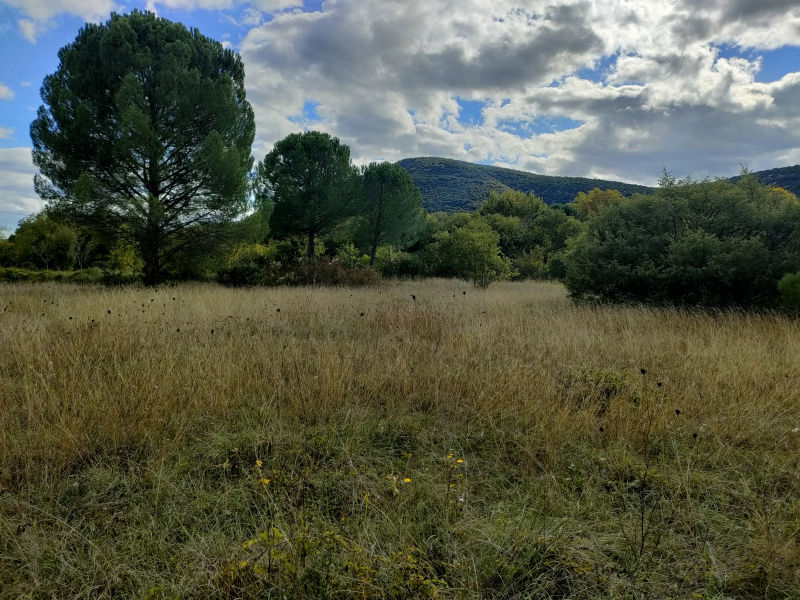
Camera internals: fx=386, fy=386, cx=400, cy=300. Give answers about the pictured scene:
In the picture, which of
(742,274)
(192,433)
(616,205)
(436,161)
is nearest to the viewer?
(192,433)

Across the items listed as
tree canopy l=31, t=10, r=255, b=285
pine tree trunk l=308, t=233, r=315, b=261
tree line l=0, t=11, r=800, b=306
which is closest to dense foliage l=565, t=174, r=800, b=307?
tree line l=0, t=11, r=800, b=306

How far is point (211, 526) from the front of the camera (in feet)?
6.86

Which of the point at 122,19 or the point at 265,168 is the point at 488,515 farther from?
the point at 265,168

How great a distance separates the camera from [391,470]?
268cm

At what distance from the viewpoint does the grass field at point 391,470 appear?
178 centimetres

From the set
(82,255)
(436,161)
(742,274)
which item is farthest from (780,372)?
(436,161)

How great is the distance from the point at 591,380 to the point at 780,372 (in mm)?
2269

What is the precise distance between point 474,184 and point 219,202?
9468cm

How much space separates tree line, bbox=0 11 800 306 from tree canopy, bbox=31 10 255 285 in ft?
0.13

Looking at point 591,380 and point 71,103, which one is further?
point 71,103

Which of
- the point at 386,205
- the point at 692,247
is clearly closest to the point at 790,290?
the point at 692,247

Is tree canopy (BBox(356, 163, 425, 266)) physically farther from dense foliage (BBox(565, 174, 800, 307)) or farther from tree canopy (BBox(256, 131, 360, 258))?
dense foliage (BBox(565, 174, 800, 307))

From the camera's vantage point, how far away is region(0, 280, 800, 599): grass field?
5.85 ft

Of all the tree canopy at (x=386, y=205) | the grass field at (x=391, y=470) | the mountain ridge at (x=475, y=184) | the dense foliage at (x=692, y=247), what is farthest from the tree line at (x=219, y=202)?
the mountain ridge at (x=475, y=184)
